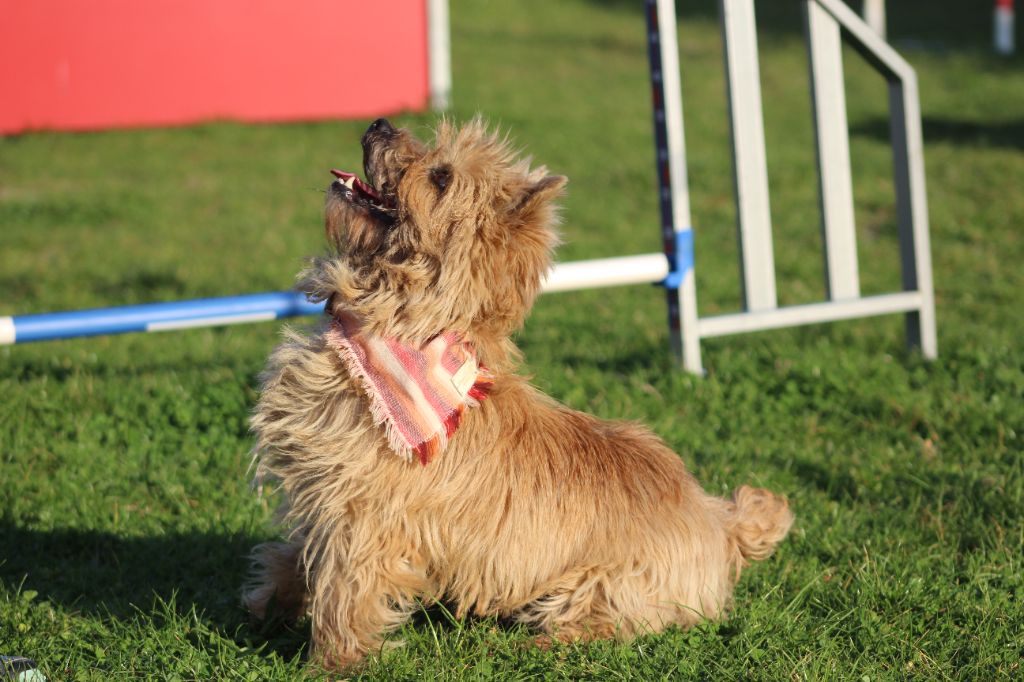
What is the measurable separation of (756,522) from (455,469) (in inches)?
47.9

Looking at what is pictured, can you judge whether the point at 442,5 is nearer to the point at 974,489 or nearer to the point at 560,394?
the point at 560,394

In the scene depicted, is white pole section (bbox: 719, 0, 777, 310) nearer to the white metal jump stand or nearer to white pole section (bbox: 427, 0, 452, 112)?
the white metal jump stand

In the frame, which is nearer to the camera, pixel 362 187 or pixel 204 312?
pixel 362 187

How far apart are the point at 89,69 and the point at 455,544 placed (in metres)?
11.2

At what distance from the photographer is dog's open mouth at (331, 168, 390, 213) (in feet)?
10.7

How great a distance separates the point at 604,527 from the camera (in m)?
3.46

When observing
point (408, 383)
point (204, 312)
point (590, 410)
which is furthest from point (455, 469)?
point (590, 410)

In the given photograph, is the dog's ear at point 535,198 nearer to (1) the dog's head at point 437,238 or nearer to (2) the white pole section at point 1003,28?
(1) the dog's head at point 437,238

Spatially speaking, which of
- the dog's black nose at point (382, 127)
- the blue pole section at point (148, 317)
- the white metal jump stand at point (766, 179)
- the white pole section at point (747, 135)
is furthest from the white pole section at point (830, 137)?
the dog's black nose at point (382, 127)

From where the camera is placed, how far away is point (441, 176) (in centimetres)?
322

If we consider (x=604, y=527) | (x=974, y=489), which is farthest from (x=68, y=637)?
(x=974, y=489)

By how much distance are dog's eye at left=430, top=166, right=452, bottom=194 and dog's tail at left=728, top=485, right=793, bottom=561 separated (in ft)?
5.21

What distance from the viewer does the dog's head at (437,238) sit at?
10.4 ft

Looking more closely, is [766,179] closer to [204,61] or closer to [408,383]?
[408,383]
